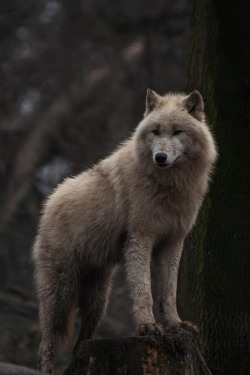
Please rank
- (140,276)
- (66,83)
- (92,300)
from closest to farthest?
(140,276), (92,300), (66,83)

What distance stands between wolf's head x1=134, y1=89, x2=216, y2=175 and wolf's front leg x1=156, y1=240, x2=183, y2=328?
69 centimetres

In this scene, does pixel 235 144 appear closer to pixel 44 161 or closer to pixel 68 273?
pixel 68 273


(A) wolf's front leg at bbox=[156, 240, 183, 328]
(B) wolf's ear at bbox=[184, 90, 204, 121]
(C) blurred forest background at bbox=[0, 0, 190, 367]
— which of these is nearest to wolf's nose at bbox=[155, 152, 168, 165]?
(B) wolf's ear at bbox=[184, 90, 204, 121]

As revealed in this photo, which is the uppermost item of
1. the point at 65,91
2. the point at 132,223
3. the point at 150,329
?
the point at 65,91

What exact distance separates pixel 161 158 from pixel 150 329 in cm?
126

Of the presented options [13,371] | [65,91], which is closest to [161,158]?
[13,371]

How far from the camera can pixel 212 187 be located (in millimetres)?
8445

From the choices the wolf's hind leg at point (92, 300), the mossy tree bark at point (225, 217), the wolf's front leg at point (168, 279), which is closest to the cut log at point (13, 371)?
the wolf's front leg at point (168, 279)

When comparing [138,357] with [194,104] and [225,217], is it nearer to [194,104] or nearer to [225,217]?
[194,104]

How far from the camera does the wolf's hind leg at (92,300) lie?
26.4 ft

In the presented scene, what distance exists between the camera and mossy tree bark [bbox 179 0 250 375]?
27.0 ft

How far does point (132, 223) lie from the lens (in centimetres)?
732

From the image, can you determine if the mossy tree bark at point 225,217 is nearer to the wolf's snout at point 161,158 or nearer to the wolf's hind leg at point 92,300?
the wolf's hind leg at point 92,300

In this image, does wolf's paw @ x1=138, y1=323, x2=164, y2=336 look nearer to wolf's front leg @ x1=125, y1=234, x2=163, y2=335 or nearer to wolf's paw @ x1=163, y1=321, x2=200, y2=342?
wolf's front leg @ x1=125, y1=234, x2=163, y2=335
